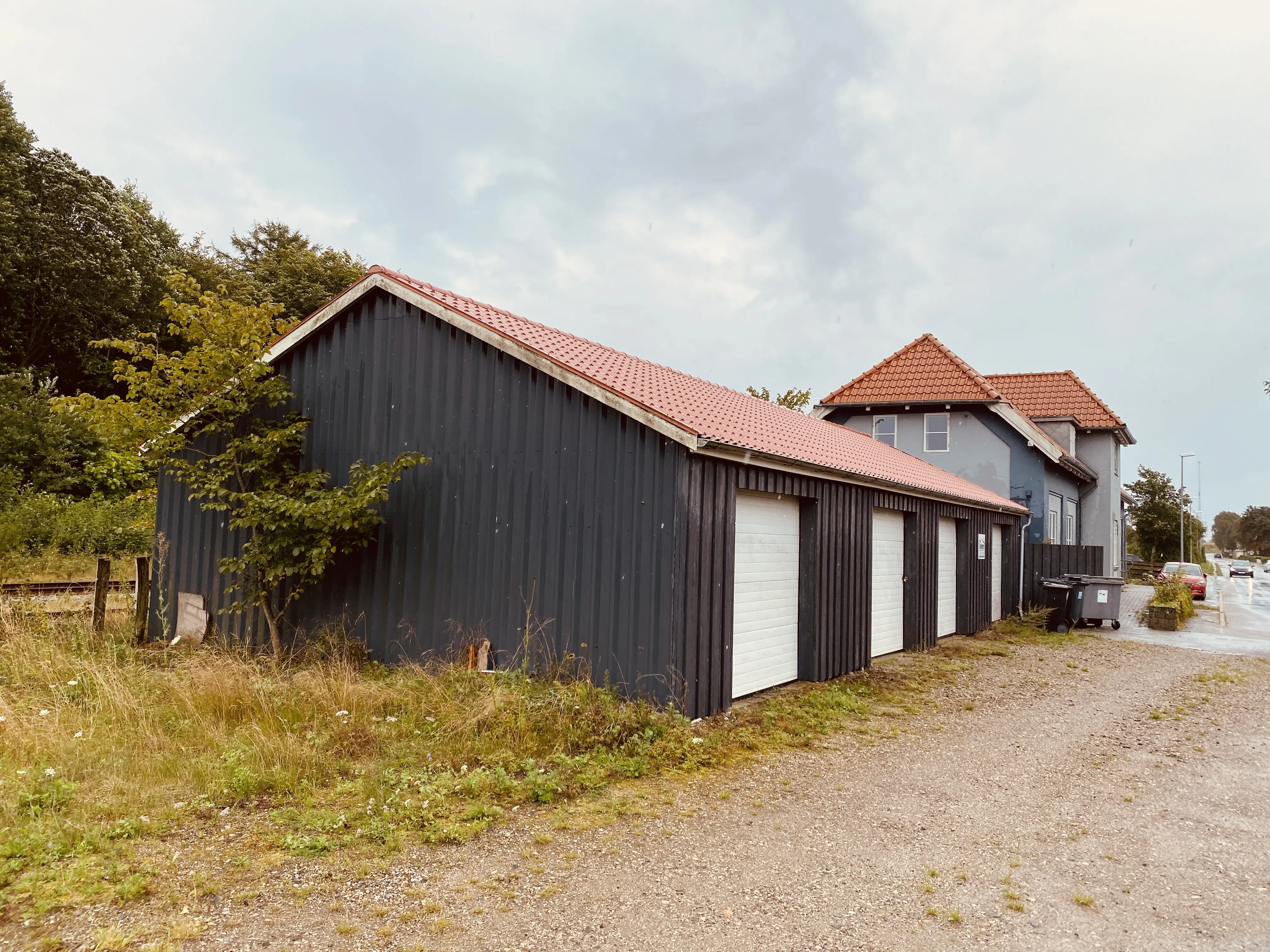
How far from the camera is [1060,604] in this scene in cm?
1680

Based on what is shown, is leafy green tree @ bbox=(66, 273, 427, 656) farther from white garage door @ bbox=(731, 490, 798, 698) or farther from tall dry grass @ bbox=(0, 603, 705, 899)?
white garage door @ bbox=(731, 490, 798, 698)

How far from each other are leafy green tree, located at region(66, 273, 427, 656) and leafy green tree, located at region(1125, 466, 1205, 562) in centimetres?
4979

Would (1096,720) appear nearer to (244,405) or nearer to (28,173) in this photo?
(244,405)

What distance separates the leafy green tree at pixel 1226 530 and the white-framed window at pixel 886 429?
123679mm

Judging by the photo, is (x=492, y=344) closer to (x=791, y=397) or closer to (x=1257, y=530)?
(x=791, y=397)

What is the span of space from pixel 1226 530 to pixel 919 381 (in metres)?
141

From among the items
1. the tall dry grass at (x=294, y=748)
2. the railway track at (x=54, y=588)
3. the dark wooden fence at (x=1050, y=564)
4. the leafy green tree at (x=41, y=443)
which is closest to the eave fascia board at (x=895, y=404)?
the dark wooden fence at (x=1050, y=564)

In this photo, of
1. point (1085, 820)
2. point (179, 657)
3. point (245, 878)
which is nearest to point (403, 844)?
point (245, 878)

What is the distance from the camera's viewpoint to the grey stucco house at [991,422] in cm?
2127

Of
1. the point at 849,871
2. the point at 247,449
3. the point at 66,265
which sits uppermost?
the point at 66,265

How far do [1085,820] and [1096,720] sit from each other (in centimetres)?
353

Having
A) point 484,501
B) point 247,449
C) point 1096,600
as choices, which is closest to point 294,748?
point 484,501

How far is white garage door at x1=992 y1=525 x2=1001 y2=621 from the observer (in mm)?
16828

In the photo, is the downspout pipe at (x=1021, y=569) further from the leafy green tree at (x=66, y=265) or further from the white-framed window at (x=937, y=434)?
the leafy green tree at (x=66, y=265)
